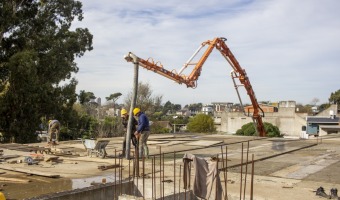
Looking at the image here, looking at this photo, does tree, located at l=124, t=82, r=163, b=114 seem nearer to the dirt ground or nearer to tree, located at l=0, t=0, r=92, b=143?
tree, located at l=0, t=0, r=92, b=143

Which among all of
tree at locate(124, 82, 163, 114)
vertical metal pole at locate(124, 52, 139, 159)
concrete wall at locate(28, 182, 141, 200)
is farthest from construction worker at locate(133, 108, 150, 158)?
tree at locate(124, 82, 163, 114)

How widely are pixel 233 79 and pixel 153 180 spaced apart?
17.5 meters

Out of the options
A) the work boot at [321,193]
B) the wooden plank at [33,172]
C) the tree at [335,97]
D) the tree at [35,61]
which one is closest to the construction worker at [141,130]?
the wooden plank at [33,172]

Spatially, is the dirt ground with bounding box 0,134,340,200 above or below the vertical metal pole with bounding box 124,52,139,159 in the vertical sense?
below

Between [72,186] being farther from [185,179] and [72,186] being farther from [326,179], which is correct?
[326,179]

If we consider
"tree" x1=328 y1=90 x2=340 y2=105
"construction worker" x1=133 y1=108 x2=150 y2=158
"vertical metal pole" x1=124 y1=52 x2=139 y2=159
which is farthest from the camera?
"tree" x1=328 y1=90 x2=340 y2=105

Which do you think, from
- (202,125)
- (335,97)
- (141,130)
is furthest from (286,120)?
(141,130)

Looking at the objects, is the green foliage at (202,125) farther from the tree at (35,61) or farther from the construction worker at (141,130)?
the construction worker at (141,130)

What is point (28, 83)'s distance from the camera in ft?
68.5

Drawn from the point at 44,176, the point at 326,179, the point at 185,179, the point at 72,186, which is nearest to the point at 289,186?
the point at 326,179

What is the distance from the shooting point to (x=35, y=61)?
20578mm

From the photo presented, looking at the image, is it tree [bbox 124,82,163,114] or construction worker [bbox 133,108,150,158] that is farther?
tree [bbox 124,82,163,114]

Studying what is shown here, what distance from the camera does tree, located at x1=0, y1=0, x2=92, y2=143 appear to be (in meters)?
20.6

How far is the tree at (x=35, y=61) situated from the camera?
20625 millimetres
